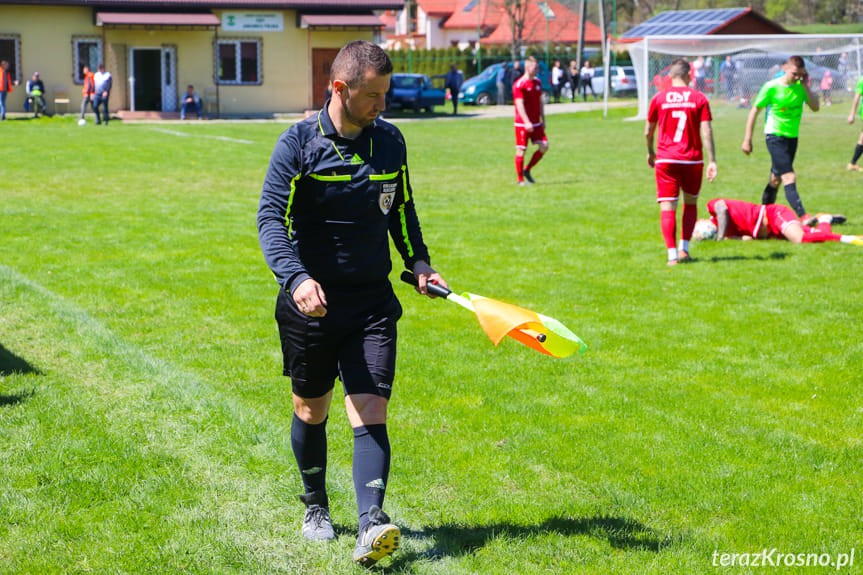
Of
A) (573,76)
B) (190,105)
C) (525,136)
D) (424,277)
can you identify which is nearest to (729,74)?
(573,76)

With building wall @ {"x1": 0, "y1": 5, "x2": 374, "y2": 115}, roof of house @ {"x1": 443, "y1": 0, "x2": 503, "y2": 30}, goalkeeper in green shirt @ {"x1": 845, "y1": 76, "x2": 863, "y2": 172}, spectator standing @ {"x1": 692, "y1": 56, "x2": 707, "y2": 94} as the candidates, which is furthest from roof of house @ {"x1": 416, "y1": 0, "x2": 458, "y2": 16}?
goalkeeper in green shirt @ {"x1": 845, "y1": 76, "x2": 863, "y2": 172}

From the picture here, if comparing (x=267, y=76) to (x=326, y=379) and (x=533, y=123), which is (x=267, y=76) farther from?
(x=326, y=379)

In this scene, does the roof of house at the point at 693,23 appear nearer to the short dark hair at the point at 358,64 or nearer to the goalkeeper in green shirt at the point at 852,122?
the goalkeeper in green shirt at the point at 852,122

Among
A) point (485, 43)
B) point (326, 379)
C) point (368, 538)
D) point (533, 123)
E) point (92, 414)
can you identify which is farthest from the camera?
point (485, 43)

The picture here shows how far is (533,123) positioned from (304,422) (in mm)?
13548

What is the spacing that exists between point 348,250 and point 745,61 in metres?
33.0

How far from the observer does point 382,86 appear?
3797mm

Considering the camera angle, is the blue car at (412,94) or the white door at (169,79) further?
the blue car at (412,94)

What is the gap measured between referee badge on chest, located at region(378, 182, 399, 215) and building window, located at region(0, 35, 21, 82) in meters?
40.3

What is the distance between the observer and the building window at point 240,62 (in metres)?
42.8

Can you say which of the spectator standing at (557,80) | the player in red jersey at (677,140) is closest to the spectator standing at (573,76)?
the spectator standing at (557,80)

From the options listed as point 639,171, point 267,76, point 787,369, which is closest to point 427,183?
point 639,171

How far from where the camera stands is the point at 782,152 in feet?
41.0

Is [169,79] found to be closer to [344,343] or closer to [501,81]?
[501,81]
